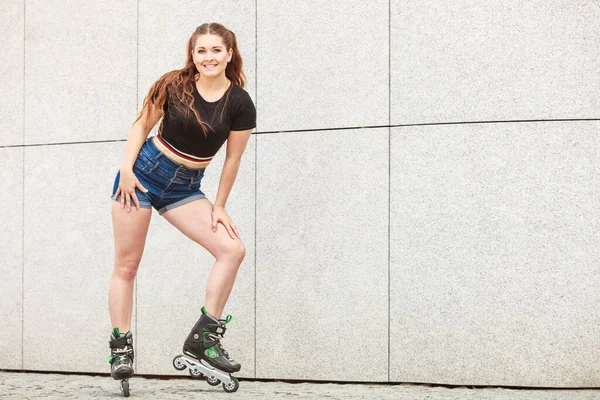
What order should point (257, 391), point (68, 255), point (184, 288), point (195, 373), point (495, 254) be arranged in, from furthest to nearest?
point (68, 255), point (184, 288), point (495, 254), point (257, 391), point (195, 373)

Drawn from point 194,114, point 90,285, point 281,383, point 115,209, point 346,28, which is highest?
point 346,28

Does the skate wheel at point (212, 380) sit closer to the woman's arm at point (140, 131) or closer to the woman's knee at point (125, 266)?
the woman's knee at point (125, 266)

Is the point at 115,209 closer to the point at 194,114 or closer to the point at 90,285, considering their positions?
the point at 194,114

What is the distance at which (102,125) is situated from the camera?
7.14 m

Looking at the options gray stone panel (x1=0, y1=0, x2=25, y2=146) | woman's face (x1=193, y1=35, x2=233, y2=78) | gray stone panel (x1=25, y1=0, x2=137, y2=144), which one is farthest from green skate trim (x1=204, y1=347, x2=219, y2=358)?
gray stone panel (x1=0, y1=0, x2=25, y2=146)

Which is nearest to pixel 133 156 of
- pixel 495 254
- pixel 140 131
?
pixel 140 131

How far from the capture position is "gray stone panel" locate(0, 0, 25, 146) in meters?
7.52

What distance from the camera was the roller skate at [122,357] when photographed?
203 inches

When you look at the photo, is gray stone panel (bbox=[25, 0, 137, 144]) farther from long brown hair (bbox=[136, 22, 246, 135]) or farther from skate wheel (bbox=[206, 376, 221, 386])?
skate wheel (bbox=[206, 376, 221, 386])

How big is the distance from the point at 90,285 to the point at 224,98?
2.74 m

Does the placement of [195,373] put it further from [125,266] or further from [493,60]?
[493,60]

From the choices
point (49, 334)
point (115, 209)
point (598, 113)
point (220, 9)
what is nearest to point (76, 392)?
point (115, 209)

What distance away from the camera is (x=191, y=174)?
5.22 m

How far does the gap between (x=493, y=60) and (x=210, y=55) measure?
2063 mm
